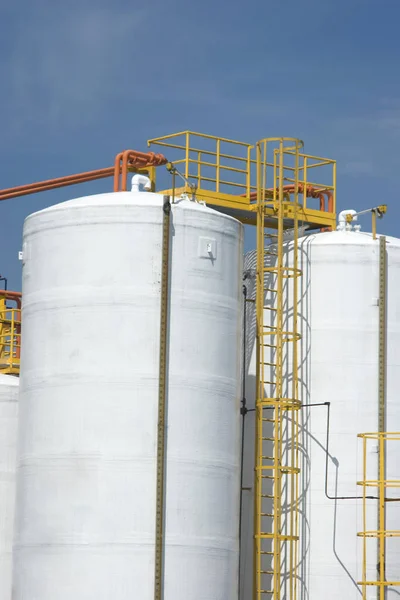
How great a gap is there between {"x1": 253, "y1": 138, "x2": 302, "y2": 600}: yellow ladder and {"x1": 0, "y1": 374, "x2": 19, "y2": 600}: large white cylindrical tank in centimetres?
603

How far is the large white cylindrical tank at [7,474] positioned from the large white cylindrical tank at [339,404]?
18.6 ft

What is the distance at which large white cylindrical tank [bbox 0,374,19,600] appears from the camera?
35.5m

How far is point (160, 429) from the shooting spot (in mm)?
30859

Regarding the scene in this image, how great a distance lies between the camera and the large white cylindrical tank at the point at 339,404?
3438cm

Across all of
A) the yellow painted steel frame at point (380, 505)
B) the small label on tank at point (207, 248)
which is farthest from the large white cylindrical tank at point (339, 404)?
the small label on tank at point (207, 248)

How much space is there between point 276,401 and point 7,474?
692 centimetres

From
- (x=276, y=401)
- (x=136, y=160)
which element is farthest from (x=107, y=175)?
(x=276, y=401)

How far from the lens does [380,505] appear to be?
3272 centimetres

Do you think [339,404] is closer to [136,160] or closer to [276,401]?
[276,401]

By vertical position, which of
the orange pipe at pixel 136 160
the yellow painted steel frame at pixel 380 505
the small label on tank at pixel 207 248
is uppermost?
the orange pipe at pixel 136 160

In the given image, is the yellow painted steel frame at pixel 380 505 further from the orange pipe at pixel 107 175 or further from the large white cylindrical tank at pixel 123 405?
the orange pipe at pixel 107 175

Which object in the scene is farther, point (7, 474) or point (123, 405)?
point (7, 474)

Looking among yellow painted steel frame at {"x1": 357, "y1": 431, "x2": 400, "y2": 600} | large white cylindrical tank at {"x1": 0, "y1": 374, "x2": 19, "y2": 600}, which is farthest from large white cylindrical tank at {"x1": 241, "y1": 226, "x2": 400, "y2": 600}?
large white cylindrical tank at {"x1": 0, "y1": 374, "x2": 19, "y2": 600}

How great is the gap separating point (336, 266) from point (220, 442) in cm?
605
